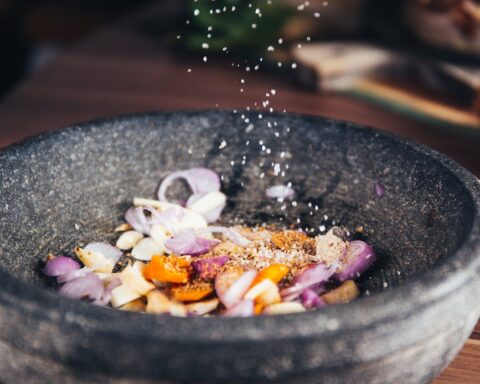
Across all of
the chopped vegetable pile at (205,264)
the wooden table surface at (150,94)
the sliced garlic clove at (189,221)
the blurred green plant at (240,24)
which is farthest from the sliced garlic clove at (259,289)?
the blurred green plant at (240,24)

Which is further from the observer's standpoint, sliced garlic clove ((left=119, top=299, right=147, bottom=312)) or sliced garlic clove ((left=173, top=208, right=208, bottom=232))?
sliced garlic clove ((left=173, top=208, right=208, bottom=232))

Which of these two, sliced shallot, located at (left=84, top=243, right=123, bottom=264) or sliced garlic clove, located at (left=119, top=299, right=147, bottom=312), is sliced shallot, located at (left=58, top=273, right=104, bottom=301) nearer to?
sliced garlic clove, located at (left=119, top=299, right=147, bottom=312)

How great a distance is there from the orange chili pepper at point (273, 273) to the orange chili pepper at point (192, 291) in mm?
53

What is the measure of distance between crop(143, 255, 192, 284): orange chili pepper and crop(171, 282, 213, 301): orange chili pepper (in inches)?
0.5

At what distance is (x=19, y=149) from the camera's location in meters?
0.89

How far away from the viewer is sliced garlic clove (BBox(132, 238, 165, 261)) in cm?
91

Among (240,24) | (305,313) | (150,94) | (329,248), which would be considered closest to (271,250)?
(329,248)

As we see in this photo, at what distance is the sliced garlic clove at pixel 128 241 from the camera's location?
0.94m

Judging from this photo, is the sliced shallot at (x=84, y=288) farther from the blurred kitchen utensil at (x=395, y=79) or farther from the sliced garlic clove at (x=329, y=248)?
the blurred kitchen utensil at (x=395, y=79)

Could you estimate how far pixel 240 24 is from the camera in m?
1.95

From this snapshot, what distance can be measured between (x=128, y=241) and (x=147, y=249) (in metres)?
0.04

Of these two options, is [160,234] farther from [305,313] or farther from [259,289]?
[305,313]

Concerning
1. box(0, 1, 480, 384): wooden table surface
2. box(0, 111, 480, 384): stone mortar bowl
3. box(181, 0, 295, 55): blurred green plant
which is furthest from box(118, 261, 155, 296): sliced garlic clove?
box(181, 0, 295, 55): blurred green plant

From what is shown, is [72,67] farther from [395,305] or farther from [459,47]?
[395,305]
